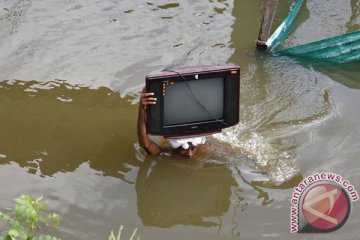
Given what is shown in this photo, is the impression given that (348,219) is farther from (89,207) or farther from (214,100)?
(89,207)

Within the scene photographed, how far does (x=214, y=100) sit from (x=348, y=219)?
1413 mm

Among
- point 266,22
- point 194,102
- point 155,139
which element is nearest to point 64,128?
point 155,139

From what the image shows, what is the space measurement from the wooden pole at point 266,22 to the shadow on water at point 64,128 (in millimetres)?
1981

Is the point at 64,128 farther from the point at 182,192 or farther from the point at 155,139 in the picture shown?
the point at 182,192

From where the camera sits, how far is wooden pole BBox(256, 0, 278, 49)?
5984 mm

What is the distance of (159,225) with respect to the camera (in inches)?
155

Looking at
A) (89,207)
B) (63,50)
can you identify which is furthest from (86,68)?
(89,207)

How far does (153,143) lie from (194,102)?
59 centimetres

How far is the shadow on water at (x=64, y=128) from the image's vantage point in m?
4.47

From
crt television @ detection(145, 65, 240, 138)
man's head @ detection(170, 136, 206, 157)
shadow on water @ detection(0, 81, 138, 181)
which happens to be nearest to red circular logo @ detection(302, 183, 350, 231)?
crt television @ detection(145, 65, 240, 138)

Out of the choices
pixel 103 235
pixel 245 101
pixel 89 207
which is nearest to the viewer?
pixel 103 235

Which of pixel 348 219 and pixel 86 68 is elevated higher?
pixel 86 68

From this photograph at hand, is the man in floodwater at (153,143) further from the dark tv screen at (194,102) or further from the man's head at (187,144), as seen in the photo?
the dark tv screen at (194,102)

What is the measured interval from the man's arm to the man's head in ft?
0.59
